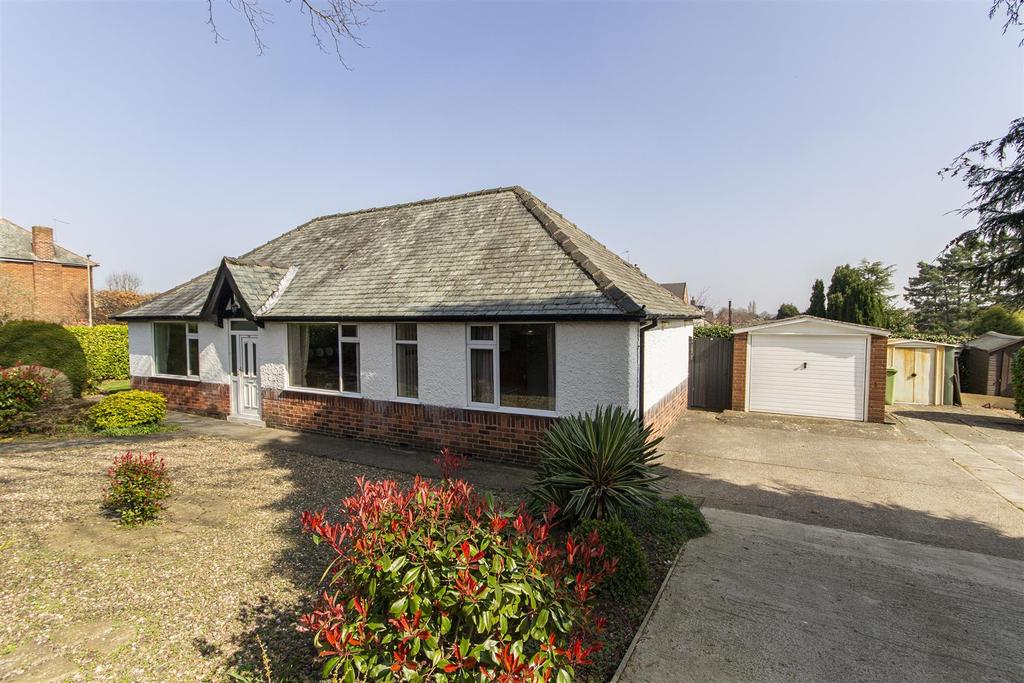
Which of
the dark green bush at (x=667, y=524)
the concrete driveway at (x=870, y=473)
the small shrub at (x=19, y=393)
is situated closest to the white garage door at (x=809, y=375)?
the concrete driveway at (x=870, y=473)

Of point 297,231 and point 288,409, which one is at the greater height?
point 297,231

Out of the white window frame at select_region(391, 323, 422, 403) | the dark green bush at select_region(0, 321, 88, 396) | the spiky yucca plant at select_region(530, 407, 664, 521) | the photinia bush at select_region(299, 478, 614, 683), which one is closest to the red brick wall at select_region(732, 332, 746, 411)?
the spiky yucca plant at select_region(530, 407, 664, 521)

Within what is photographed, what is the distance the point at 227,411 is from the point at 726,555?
12845 millimetres

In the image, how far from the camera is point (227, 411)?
42.7 feet

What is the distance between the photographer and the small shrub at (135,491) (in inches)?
233

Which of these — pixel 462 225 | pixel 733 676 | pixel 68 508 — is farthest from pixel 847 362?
pixel 68 508

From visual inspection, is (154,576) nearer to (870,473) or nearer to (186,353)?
(870,473)

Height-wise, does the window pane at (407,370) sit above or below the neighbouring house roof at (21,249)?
below

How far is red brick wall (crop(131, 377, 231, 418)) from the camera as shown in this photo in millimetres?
13078

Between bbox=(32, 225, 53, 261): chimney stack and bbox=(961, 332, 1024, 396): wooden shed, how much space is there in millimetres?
46702

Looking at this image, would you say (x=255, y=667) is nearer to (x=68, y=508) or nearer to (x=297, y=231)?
(x=68, y=508)

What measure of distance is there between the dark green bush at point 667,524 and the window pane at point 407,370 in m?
5.57

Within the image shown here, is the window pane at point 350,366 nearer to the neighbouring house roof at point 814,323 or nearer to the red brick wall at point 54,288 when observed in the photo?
the neighbouring house roof at point 814,323

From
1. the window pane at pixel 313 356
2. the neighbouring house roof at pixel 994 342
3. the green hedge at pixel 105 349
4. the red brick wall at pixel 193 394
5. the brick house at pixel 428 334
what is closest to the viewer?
the brick house at pixel 428 334
